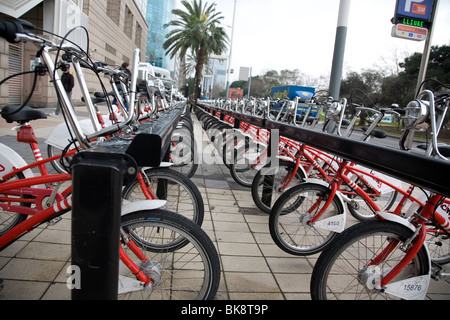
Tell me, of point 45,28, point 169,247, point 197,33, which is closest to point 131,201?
point 169,247

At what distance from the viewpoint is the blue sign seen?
250 inches

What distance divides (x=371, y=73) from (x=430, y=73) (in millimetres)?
6532

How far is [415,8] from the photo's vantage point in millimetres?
6340

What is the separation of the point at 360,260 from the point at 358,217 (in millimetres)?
2055

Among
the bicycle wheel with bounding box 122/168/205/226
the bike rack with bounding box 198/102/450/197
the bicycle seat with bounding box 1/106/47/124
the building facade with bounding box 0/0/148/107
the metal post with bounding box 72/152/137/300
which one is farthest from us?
the building facade with bounding box 0/0/148/107

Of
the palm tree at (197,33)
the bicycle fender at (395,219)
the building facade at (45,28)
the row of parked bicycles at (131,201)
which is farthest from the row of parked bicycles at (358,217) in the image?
the palm tree at (197,33)

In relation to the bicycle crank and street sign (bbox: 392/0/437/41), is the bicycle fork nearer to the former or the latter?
the bicycle crank

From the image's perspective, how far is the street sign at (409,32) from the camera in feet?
21.6

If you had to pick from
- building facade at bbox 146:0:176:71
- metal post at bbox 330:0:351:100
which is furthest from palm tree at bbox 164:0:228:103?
building facade at bbox 146:0:176:71

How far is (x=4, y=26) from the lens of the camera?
57.3 inches

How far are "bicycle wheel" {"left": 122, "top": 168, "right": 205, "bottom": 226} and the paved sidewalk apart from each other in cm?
46

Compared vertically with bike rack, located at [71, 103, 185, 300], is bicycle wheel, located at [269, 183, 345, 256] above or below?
below

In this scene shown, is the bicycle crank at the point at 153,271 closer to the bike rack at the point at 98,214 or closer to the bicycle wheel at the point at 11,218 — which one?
the bike rack at the point at 98,214
